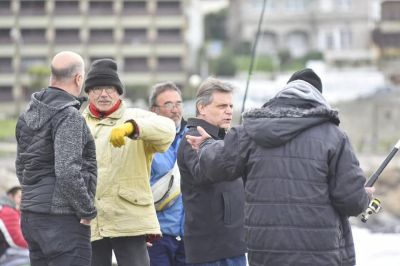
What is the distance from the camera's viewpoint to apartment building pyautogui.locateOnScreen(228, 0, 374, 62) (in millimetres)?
103375

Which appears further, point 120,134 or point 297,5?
point 297,5

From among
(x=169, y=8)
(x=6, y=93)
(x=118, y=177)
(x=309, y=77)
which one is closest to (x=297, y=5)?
(x=169, y=8)

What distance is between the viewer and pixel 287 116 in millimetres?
5609

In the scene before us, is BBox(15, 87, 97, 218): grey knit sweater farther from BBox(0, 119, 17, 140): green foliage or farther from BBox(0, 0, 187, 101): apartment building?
BBox(0, 0, 187, 101): apartment building

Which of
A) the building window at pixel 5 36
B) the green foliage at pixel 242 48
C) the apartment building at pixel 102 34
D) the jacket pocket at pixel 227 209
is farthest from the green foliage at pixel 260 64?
the jacket pocket at pixel 227 209

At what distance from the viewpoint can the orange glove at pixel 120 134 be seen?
21.1ft

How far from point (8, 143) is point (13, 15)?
119 feet

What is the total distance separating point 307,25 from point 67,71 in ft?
333

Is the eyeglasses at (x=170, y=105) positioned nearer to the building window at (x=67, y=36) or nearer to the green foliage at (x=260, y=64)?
the green foliage at (x=260, y=64)

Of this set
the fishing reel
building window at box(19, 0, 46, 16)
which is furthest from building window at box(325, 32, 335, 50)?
the fishing reel

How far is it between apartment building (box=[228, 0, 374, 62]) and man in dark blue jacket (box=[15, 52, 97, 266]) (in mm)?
95394

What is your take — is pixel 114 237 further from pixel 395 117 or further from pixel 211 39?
pixel 211 39

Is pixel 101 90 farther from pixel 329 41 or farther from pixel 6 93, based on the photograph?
pixel 329 41

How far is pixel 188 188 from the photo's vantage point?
715 centimetres
